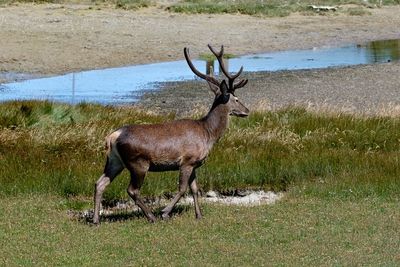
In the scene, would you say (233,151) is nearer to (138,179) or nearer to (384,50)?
(138,179)

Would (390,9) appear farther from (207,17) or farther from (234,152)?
(234,152)

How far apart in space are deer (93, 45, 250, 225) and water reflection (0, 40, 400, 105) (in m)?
9.59

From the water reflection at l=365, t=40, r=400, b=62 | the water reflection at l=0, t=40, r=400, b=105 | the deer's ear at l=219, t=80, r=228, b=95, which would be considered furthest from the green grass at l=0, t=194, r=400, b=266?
the water reflection at l=365, t=40, r=400, b=62

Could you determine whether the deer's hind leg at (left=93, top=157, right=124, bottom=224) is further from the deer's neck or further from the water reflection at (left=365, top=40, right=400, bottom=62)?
the water reflection at (left=365, top=40, right=400, bottom=62)

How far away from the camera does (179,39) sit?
3847 centimetres

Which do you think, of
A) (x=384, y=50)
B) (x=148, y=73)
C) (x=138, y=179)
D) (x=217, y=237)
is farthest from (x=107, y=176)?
(x=384, y=50)

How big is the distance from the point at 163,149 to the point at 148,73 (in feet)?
64.5

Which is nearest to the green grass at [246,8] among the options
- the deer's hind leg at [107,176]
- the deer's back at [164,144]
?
the deer's back at [164,144]

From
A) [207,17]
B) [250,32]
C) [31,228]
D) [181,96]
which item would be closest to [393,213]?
[31,228]

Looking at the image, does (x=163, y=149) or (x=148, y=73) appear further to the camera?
(x=148, y=73)

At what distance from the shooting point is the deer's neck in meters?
13.3

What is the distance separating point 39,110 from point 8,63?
1261 centimetres

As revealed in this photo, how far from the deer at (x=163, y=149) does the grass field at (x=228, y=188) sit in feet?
1.55

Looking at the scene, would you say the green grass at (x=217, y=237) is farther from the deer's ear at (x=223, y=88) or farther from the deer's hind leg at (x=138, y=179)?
the deer's ear at (x=223, y=88)
